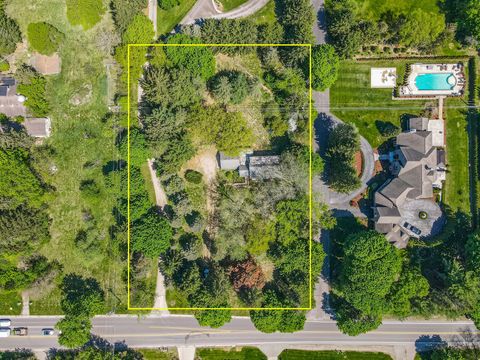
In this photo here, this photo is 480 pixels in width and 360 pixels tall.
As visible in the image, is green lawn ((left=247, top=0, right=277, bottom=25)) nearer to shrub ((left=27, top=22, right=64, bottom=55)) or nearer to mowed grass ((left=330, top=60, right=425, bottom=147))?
mowed grass ((left=330, top=60, right=425, bottom=147))

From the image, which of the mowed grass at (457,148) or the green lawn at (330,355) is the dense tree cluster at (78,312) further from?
the mowed grass at (457,148)

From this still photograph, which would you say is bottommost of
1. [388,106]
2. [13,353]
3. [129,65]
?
[13,353]

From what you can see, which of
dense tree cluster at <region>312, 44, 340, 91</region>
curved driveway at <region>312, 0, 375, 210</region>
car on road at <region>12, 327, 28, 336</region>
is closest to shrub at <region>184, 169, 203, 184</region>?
Answer: curved driveway at <region>312, 0, 375, 210</region>

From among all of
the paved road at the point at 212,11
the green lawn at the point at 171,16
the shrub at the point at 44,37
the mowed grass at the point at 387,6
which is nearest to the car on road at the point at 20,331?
the shrub at the point at 44,37

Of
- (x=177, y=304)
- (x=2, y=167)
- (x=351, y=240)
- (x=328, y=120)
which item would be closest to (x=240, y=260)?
(x=177, y=304)

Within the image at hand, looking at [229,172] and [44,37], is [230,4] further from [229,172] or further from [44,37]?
[44,37]

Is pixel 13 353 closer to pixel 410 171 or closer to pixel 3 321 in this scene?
pixel 3 321
